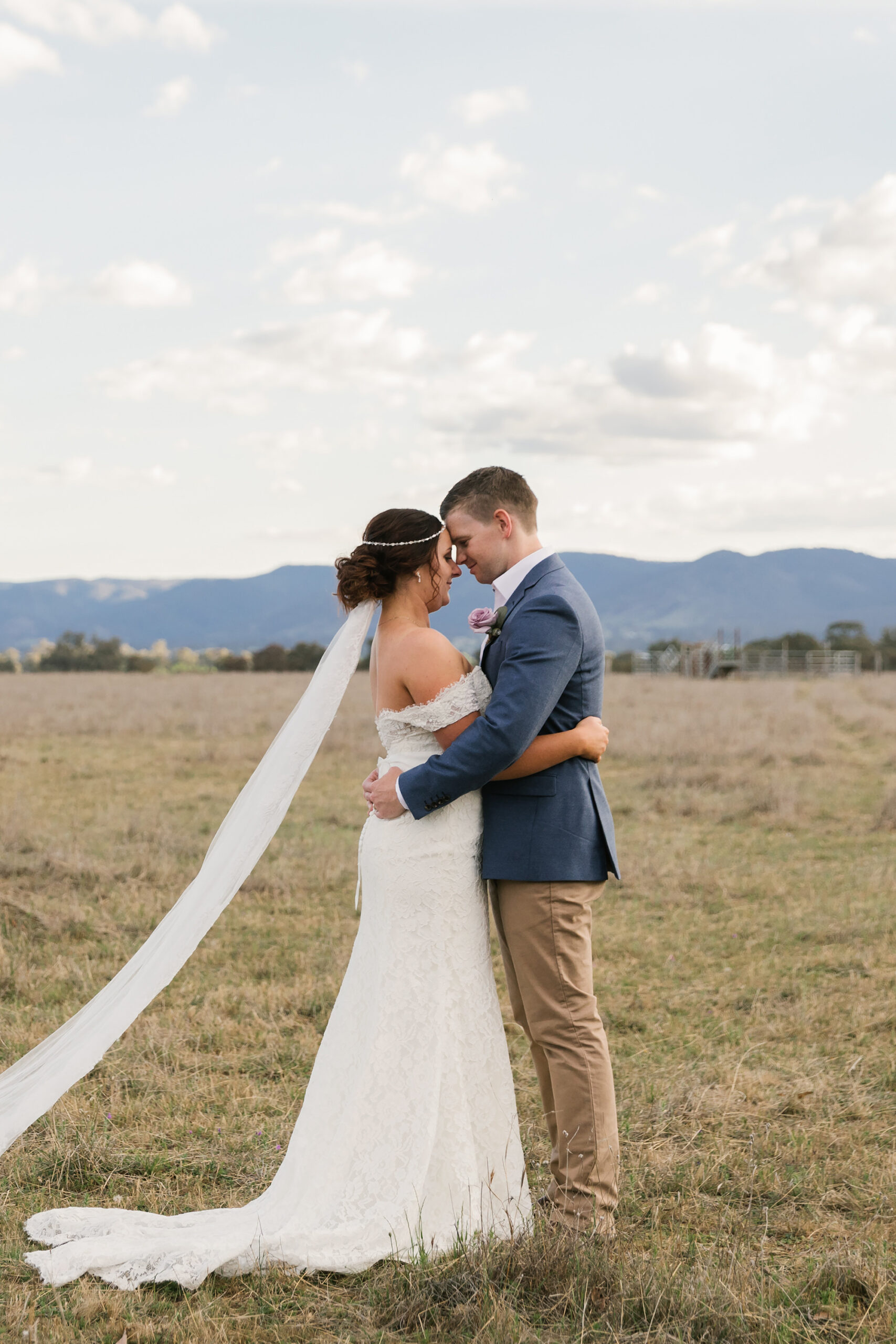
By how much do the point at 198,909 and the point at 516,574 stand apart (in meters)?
1.65

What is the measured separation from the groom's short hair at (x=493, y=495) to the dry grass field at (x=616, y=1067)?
2.25 m

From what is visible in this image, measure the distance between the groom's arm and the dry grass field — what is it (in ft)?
4.49

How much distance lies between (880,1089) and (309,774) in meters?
10.8

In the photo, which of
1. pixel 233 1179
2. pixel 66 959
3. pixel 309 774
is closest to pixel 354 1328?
pixel 233 1179

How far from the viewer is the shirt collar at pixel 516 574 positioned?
352cm

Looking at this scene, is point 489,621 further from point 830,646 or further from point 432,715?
point 830,646

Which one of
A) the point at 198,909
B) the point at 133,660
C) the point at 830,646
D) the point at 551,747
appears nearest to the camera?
the point at 551,747

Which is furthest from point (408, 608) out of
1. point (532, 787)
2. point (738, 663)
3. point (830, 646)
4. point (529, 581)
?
point (830, 646)

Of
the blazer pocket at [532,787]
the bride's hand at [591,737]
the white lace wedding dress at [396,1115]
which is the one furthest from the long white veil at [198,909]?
the bride's hand at [591,737]

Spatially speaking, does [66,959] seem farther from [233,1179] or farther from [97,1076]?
[233,1179]

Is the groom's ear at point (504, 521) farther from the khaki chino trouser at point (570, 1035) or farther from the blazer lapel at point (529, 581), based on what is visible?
the khaki chino trouser at point (570, 1035)

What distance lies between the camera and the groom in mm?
3322

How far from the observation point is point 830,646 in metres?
72.9

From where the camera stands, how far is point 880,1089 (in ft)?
16.3
